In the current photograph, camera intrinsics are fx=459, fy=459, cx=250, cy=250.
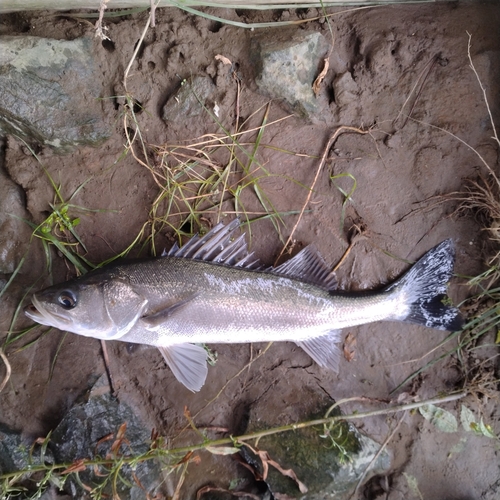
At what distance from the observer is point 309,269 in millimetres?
4023

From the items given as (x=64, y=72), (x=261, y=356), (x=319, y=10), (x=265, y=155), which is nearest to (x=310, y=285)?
(x=261, y=356)

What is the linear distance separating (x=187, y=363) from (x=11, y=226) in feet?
6.83

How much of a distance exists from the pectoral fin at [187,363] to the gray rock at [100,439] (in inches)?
28.6

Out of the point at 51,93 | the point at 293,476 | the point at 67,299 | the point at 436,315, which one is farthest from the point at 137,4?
the point at 293,476

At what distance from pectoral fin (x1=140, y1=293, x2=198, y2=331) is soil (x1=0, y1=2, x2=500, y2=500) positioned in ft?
2.16

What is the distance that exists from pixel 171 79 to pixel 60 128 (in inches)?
42.7

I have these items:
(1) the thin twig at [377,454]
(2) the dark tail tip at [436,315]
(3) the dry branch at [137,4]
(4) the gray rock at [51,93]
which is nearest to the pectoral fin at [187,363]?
(1) the thin twig at [377,454]

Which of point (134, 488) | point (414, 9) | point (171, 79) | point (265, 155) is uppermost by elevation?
point (414, 9)

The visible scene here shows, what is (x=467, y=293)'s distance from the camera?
13.6 feet

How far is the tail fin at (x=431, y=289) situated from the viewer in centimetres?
401

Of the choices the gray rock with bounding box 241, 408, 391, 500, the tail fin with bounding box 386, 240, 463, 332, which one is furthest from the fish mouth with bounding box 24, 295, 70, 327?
the tail fin with bounding box 386, 240, 463, 332

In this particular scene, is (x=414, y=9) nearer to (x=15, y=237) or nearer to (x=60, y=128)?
(x=60, y=128)

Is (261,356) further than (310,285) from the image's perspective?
Yes

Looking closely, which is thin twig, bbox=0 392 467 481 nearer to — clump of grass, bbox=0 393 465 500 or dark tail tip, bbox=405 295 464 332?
clump of grass, bbox=0 393 465 500
